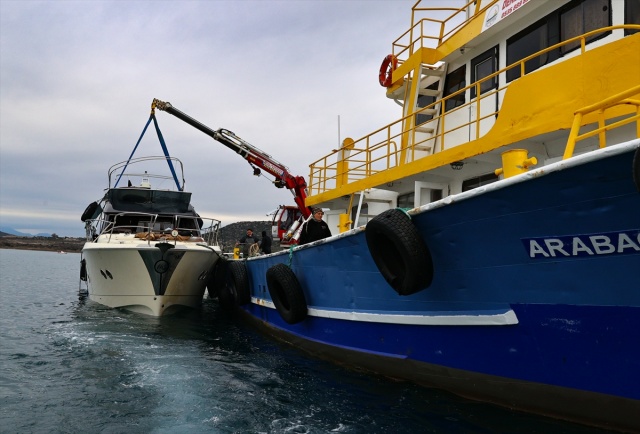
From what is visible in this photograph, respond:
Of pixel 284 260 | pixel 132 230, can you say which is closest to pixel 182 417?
pixel 284 260

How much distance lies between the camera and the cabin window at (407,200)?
8.10 meters

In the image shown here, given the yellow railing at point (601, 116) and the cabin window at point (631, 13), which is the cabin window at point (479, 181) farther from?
the yellow railing at point (601, 116)

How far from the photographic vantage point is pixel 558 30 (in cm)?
626

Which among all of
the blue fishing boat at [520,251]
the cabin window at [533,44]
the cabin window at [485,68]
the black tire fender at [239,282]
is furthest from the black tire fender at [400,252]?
the black tire fender at [239,282]

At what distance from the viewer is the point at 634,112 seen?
446cm

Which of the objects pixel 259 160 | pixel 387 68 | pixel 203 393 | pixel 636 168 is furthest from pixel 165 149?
pixel 636 168

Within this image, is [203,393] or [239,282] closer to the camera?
[203,393]

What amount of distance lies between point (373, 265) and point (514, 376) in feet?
6.57

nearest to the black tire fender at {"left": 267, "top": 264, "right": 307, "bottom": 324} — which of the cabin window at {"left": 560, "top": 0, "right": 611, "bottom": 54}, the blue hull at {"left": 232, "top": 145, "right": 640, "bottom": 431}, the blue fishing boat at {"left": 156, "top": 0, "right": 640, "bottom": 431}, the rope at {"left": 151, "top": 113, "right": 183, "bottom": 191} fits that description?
the blue fishing boat at {"left": 156, "top": 0, "right": 640, "bottom": 431}

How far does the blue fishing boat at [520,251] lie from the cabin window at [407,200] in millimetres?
591

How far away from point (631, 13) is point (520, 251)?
10.8 ft

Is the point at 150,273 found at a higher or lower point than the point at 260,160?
lower

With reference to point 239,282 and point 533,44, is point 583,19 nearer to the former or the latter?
point 533,44

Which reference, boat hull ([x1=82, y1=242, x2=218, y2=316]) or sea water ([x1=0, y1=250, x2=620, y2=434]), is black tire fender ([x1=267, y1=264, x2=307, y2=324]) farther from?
boat hull ([x1=82, y1=242, x2=218, y2=316])
